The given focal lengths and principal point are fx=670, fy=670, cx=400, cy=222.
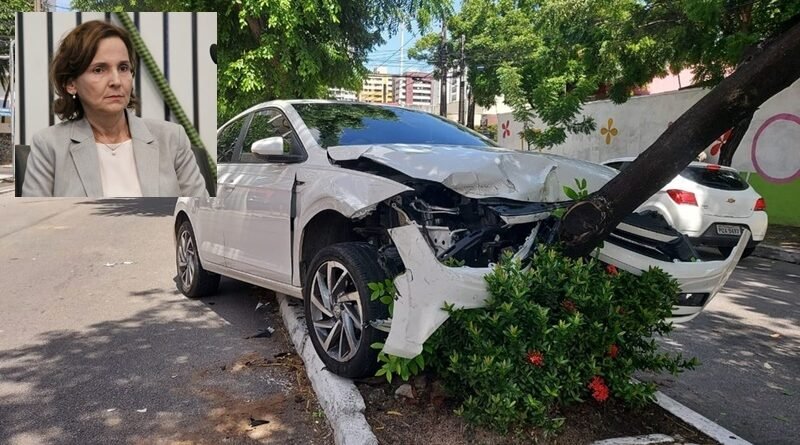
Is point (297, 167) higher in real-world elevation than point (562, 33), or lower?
lower

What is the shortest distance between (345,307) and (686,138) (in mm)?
2038

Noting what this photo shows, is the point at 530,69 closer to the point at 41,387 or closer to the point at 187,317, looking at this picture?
the point at 187,317

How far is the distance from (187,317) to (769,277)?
7.49 metres

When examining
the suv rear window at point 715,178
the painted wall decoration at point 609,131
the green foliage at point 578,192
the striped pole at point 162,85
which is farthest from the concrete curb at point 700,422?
the painted wall decoration at point 609,131

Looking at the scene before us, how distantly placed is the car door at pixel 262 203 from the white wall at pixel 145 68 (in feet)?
2.31

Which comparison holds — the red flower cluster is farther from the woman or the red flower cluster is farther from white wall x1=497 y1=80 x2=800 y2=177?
white wall x1=497 y1=80 x2=800 y2=177

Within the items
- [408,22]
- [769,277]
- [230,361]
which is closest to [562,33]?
[408,22]

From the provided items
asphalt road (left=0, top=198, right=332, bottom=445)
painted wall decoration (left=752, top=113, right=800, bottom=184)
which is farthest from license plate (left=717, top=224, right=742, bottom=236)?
asphalt road (left=0, top=198, right=332, bottom=445)

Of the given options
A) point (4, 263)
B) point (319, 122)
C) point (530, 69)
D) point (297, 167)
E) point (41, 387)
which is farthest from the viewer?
point (530, 69)

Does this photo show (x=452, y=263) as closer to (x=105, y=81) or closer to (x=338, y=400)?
(x=338, y=400)

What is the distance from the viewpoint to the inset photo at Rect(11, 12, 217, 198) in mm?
3615

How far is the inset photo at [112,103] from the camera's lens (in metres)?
3.62

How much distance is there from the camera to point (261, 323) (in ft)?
19.0

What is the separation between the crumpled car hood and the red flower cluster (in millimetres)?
995
